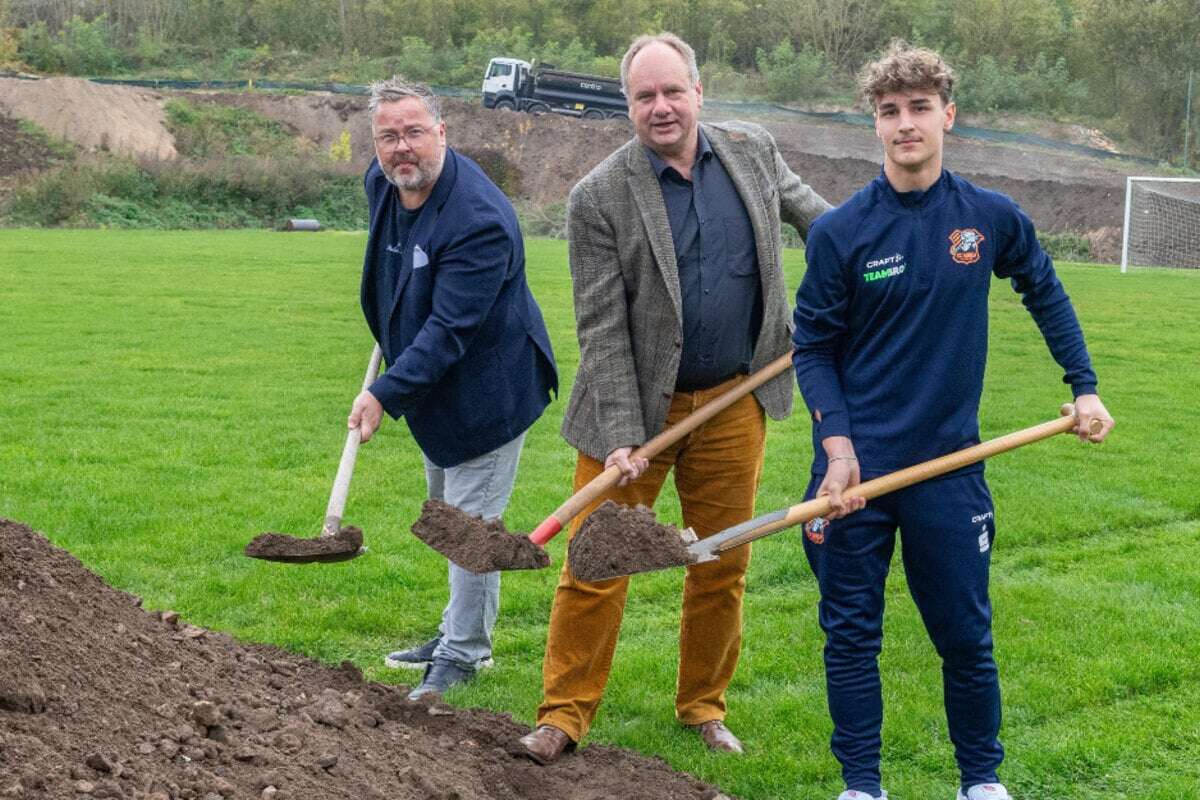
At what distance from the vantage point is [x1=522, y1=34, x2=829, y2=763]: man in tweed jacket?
4660mm

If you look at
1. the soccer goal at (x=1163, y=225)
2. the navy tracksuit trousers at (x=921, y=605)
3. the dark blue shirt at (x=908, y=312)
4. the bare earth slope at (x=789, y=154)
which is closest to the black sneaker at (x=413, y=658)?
the navy tracksuit trousers at (x=921, y=605)

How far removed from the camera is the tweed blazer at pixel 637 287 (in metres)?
4.67

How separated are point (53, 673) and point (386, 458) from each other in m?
6.31

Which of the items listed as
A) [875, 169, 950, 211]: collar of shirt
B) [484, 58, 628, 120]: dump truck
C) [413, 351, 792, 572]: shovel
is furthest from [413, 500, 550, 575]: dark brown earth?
[484, 58, 628, 120]: dump truck

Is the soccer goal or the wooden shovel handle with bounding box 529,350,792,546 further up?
the wooden shovel handle with bounding box 529,350,792,546

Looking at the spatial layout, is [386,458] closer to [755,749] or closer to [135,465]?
[135,465]

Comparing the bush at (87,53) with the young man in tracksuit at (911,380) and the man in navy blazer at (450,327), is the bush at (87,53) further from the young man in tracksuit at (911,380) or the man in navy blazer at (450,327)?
the young man in tracksuit at (911,380)

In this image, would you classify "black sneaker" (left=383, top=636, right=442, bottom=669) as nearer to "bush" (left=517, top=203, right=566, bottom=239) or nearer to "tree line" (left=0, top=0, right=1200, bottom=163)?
"bush" (left=517, top=203, right=566, bottom=239)

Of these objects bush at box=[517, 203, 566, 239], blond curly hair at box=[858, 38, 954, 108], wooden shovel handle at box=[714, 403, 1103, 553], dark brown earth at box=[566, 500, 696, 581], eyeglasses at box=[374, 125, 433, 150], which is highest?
blond curly hair at box=[858, 38, 954, 108]

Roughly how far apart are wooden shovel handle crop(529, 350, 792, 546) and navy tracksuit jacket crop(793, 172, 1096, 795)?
1.74ft

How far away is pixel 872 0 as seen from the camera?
62031 mm

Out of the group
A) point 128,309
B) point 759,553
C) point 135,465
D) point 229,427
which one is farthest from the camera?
point 128,309

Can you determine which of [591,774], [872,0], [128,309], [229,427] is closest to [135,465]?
[229,427]

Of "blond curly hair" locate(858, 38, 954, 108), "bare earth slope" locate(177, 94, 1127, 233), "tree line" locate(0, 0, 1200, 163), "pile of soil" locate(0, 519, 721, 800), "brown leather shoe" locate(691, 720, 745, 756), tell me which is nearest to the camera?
"pile of soil" locate(0, 519, 721, 800)
